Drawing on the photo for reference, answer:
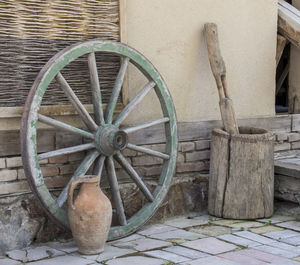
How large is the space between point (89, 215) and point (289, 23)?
9.54 ft

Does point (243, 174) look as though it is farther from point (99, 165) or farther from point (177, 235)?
point (99, 165)

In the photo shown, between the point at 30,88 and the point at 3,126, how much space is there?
34 centimetres

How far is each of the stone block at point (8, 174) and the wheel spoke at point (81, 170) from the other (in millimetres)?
372

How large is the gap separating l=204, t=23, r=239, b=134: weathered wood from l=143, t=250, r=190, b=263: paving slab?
144cm

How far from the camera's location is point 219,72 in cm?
527

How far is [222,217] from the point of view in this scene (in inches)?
204

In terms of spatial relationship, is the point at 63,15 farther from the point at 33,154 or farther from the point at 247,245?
the point at 247,245

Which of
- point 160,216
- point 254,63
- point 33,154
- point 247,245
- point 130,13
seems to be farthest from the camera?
point 254,63

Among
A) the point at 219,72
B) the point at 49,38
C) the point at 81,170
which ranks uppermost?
the point at 49,38

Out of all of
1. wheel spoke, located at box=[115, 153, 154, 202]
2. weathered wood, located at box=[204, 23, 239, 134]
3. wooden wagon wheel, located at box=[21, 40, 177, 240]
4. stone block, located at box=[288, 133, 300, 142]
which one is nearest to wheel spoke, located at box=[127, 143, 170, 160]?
wooden wagon wheel, located at box=[21, 40, 177, 240]

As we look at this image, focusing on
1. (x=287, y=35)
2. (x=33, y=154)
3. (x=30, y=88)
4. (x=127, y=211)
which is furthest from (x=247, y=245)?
(x=287, y=35)

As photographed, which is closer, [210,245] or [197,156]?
[210,245]

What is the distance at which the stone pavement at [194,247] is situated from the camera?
404 centimetres

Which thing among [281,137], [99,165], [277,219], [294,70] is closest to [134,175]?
[99,165]
